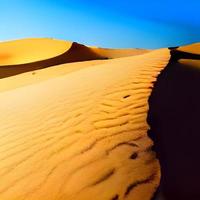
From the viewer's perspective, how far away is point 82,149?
377 cm

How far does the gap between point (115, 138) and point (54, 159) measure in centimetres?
71

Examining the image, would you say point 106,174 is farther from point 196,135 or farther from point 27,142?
point 196,135

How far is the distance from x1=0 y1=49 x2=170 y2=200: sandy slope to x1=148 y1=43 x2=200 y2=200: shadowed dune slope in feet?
0.53

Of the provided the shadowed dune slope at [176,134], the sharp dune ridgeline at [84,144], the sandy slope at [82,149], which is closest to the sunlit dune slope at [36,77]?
the sharp dune ridgeline at [84,144]

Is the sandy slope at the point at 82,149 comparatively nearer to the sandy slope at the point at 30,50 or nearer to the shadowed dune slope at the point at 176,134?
the shadowed dune slope at the point at 176,134

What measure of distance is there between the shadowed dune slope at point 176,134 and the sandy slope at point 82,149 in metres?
0.16

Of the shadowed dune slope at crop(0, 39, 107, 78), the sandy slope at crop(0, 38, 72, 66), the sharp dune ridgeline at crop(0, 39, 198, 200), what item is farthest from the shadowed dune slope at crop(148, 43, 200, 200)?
the sandy slope at crop(0, 38, 72, 66)

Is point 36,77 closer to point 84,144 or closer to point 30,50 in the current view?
point 84,144

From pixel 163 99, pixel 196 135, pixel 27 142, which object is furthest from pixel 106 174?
pixel 163 99

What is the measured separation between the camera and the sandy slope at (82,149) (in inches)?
120

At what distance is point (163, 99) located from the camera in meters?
5.71

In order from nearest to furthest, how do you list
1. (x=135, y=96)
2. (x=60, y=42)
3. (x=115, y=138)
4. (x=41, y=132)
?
(x=115, y=138) < (x=41, y=132) < (x=135, y=96) < (x=60, y=42)

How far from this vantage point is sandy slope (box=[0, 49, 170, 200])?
3059 mm

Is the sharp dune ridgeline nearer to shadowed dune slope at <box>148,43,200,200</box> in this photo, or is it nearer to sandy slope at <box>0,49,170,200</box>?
sandy slope at <box>0,49,170,200</box>
